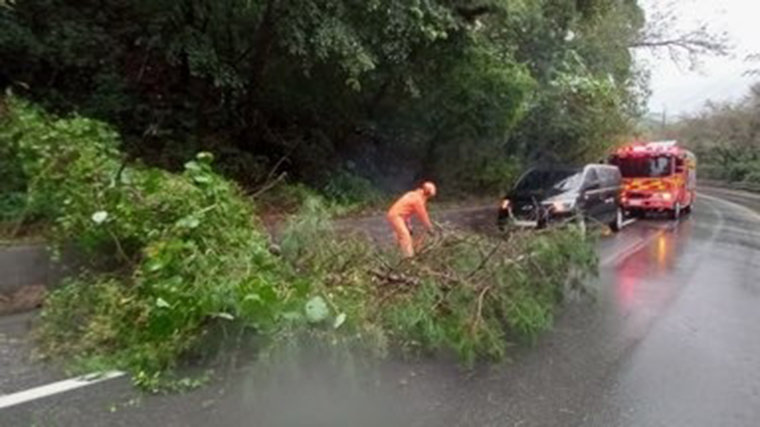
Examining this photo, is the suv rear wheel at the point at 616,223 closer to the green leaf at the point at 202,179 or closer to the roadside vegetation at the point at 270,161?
the roadside vegetation at the point at 270,161

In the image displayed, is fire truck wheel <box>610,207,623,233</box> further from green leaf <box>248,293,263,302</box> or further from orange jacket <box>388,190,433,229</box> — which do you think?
green leaf <box>248,293,263,302</box>

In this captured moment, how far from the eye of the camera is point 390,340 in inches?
245

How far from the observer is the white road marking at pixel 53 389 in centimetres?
478

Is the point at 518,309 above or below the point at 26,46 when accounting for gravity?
below

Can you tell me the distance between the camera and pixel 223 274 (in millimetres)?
6039

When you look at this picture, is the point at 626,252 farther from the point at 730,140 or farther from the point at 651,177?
the point at 730,140

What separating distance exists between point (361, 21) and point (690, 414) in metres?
7.82

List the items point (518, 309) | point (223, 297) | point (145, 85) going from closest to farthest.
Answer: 1. point (223, 297)
2. point (518, 309)
3. point (145, 85)

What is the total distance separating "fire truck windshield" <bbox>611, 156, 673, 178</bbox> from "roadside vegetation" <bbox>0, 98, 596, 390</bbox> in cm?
1777

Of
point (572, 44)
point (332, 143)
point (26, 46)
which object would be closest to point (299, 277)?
point (26, 46)

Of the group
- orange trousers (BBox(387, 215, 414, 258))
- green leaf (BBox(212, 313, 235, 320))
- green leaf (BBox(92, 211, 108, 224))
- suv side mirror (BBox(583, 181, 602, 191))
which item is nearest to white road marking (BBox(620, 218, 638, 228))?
suv side mirror (BBox(583, 181, 602, 191))

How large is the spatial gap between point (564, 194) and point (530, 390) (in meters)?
12.4

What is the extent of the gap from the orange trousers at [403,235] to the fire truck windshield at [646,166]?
1676 cm

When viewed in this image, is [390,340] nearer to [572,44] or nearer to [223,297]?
[223,297]
